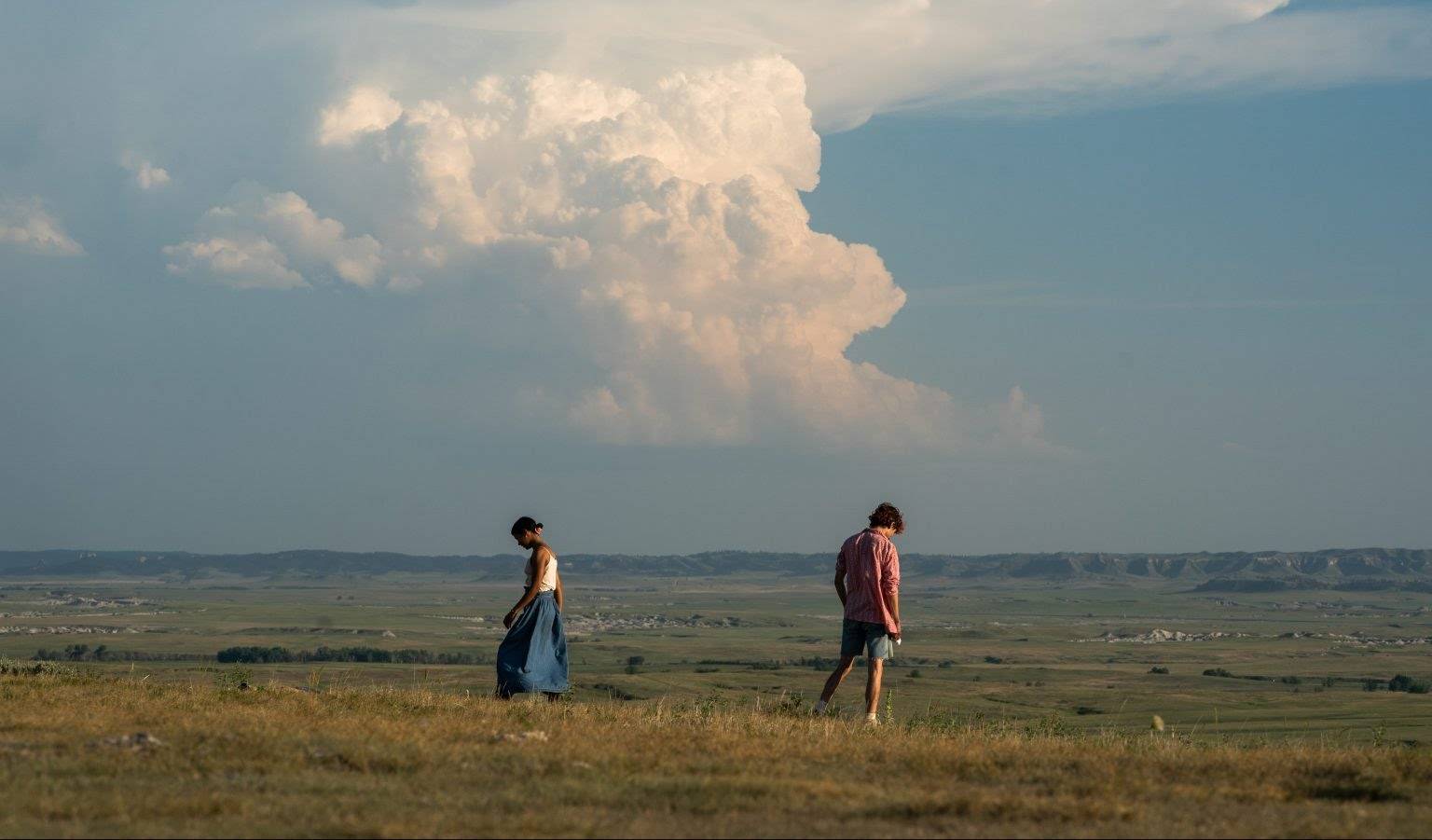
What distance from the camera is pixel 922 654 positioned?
117125mm

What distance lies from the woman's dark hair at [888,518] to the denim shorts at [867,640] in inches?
40.7

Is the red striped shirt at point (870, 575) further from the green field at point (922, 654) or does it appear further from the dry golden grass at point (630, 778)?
the green field at point (922, 654)

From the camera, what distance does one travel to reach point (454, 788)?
34.1 feet

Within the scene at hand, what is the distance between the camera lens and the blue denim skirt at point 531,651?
16812 millimetres

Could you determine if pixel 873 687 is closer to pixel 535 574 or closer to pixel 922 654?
pixel 535 574

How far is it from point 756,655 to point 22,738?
334 feet

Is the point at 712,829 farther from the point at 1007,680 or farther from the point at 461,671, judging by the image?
the point at 1007,680

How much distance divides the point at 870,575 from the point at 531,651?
12.7 feet

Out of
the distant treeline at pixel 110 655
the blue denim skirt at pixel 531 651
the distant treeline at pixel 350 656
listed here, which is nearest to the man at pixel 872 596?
the blue denim skirt at pixel 531 651

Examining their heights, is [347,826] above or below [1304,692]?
above

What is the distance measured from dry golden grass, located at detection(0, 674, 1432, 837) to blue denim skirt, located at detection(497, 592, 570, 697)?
1.37 metres

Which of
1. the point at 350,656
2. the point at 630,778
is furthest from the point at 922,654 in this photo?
the point at 630,778

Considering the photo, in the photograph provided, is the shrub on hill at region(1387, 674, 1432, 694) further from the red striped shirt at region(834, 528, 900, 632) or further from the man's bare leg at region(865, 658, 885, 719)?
the red striped shirt at region(834, 528, 900, 632)

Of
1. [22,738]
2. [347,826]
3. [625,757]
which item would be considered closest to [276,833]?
[347,826]
